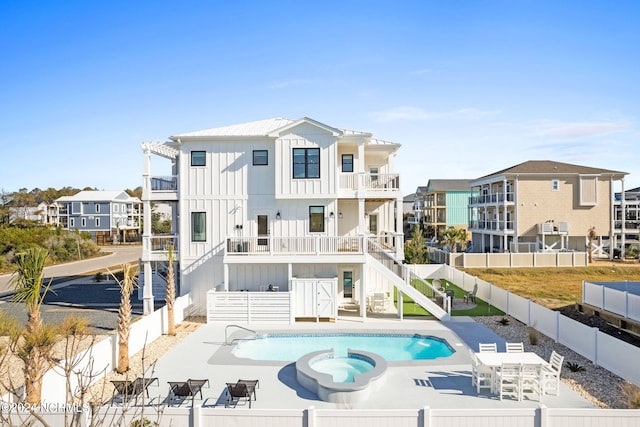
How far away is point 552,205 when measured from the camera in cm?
4228

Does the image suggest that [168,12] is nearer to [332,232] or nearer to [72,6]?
[72,6]

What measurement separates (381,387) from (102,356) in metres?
7.67

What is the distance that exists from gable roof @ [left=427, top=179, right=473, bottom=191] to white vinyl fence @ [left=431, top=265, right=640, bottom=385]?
46879mm

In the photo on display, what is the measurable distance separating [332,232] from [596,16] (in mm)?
14092

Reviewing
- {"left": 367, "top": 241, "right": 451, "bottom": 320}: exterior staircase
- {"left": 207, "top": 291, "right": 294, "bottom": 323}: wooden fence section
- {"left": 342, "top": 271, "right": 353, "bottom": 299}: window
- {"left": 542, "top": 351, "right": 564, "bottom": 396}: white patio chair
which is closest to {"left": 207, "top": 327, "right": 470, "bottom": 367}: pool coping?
{"left": 207, "top": 291, "right": 294, "bottom": 323}: wooden fence section

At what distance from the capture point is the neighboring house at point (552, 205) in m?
41.8

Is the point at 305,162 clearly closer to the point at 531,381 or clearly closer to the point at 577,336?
the point at 577,336

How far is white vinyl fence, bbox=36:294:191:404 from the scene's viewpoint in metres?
10.0

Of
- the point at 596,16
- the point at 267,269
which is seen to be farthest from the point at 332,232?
the point at 596,16

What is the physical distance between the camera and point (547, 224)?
41.6 metres

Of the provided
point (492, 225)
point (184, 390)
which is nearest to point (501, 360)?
point (184, 390)

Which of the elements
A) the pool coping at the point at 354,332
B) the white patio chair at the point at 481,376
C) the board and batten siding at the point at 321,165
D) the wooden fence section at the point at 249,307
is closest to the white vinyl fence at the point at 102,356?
the wooden fence section at the point at 249,307

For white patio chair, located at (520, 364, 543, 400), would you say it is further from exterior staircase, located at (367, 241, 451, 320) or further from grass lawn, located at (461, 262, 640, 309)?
grass lawn, located at (461, 262, 640, 309)

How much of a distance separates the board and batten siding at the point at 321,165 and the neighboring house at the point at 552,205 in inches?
1074
